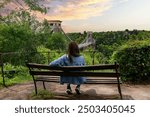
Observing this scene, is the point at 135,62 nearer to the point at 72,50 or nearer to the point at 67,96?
the point at 72,50

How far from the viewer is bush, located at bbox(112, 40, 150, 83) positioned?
12.0 meters

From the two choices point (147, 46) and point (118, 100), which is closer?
point (118, 100)

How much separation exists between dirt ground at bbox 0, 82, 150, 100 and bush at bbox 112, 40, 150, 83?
0.58m

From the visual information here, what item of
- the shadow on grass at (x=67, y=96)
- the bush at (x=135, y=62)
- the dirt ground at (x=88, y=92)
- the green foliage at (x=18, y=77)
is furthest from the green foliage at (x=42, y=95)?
the bush at (x=135, y=62)

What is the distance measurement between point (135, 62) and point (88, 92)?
2646 mm

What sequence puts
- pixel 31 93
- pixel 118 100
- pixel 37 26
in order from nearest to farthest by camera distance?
pixel 118 100 < pixel 31 93 < pixel 37 26

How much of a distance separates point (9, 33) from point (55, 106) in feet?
40.9

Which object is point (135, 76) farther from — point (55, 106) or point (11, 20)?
point (11, 20)

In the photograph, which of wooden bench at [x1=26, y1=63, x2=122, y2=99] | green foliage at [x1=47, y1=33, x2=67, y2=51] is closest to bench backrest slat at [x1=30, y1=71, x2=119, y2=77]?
wooden bench at [x1=26, y1=63, x2=122, y2=99]

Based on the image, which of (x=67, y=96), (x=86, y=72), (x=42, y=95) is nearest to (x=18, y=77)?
(x=42, y=95)

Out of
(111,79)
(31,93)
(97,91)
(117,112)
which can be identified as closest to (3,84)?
(31,93)

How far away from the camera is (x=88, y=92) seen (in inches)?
389

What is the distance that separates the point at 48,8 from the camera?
21.1 metres

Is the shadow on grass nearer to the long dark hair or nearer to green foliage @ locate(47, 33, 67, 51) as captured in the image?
the long dark hair
